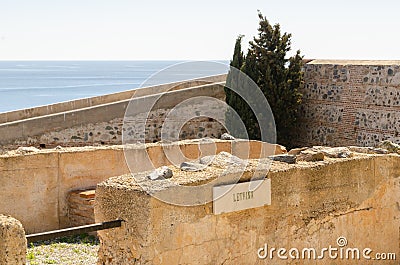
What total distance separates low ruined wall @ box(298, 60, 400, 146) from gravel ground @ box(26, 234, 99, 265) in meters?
10.4

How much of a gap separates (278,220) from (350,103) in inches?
481

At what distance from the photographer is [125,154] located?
9.67 m

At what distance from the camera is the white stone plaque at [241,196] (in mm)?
5711

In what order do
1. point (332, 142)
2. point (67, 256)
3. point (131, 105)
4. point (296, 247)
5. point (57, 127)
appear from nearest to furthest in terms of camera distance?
point (296, 247) < point (67, 256) < point (57, 127) < point (131, 105) < point (332, 142)

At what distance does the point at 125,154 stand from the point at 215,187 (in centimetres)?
418

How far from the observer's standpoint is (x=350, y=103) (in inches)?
705

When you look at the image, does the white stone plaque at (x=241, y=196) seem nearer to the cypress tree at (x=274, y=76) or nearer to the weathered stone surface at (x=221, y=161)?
the weathered stone surface at (x=221, y=161)

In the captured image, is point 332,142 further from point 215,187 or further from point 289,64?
point 215,187

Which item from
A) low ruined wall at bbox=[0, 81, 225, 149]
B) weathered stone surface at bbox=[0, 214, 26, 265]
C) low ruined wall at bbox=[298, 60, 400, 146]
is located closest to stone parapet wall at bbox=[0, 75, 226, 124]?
low ruined wall at bbox=[0, 81, 225, 149]

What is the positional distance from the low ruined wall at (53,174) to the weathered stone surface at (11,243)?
4.09 m

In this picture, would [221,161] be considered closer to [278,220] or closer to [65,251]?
[278,220]

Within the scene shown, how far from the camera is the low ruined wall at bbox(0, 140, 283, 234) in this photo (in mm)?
8633

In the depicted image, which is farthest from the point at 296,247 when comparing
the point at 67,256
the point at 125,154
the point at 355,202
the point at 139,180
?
the point at 125,154

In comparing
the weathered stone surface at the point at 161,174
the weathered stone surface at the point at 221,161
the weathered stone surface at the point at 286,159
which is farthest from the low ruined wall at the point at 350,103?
the weathered stone surface at the point at 161,174
